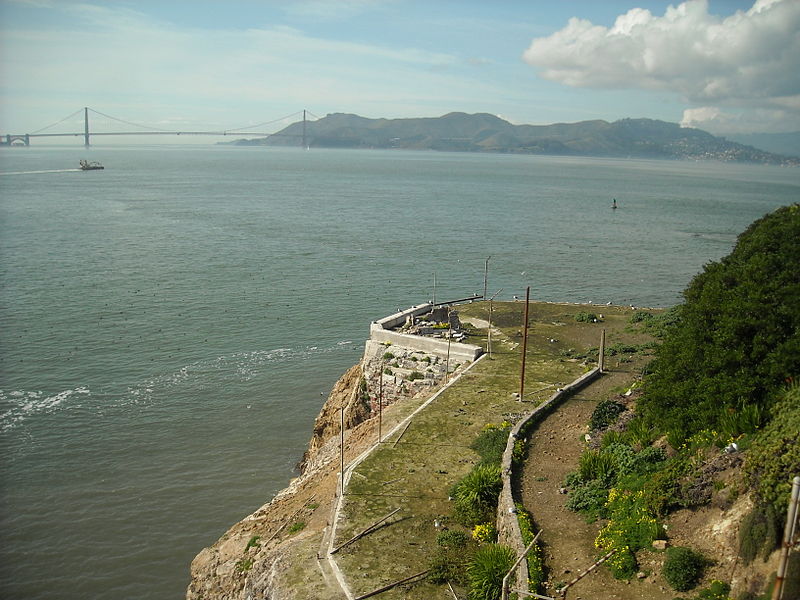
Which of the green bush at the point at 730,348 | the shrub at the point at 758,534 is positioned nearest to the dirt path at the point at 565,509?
the shrub at the point at 758,534

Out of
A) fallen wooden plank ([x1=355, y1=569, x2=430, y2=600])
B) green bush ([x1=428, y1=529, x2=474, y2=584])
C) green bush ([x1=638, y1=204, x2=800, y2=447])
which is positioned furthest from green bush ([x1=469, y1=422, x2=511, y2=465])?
fallen wooden plank ([x1=355, y1=569, x2=430, y2=600])

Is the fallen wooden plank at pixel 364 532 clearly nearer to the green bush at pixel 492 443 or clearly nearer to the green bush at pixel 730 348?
the green bush at pixel 492 443

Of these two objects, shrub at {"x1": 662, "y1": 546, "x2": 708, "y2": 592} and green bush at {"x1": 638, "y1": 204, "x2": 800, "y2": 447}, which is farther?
green bush at {"x1": 638, "y1": 204, "x2": 800, "y2": 447}

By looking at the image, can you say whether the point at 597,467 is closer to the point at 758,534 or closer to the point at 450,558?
the point at 450,558

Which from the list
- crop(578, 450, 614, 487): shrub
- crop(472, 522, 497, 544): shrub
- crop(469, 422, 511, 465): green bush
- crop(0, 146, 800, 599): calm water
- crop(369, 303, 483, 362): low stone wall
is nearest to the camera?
crop(472, 522, 497, 544): shrub

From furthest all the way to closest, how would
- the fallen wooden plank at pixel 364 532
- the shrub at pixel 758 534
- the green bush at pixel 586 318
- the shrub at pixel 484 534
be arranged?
1. the green bush at pixel 586 318
2. the shrub at pixel 484 534
3. the fallen wooden plank at pixel 364 532
4. the shrub at pixel 758 534

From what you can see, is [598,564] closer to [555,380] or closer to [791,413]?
[791,413]

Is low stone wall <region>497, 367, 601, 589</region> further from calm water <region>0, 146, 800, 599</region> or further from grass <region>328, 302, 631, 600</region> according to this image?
calm water <region>0, 146, 800, 599</region>
